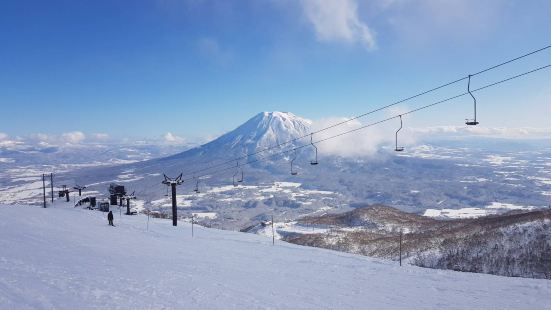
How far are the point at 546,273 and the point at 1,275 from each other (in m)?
33.2

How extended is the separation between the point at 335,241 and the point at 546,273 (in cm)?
2573

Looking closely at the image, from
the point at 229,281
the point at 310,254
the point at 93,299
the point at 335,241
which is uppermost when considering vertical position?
the point at 93,299

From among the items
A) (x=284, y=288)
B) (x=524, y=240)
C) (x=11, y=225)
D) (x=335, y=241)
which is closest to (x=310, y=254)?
(x=284, y=288)

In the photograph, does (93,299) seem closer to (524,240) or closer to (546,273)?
(546,273)

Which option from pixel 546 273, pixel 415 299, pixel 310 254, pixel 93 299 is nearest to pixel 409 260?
A: pixel 546 273

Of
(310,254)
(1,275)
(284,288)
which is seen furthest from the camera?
(310,254)

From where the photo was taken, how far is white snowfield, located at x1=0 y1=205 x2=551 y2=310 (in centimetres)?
984

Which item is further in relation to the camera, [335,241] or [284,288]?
[335,241]

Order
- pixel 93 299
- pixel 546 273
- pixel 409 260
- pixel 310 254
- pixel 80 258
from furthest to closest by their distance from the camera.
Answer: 1. pixel 409 260
2. pixel 546 273
3. pixel 310 254
4. pixel 80 258
5. pixel 93 299

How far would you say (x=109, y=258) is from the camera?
51.3 ft

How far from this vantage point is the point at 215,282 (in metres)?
12.8

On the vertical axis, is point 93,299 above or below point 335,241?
above

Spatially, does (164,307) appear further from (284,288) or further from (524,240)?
(524,240)

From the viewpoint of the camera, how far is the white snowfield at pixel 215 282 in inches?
388
